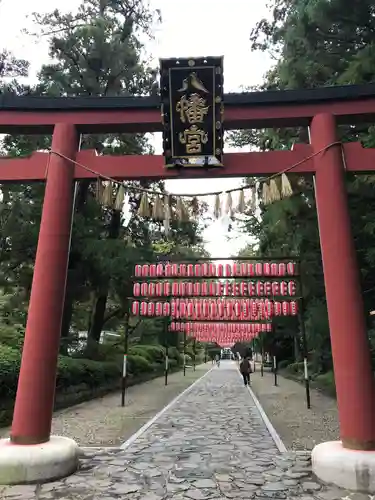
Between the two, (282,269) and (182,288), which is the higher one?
(282,269)

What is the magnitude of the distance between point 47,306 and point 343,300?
4.70 metres

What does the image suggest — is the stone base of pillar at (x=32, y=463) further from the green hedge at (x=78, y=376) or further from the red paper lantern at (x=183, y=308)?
the red paper lantern at (x=183, y=308)

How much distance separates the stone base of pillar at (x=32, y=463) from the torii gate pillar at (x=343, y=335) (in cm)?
374

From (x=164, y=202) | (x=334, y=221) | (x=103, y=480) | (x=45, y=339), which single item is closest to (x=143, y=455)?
(x=103, y=480)

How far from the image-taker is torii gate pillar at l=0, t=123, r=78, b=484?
5879 mm

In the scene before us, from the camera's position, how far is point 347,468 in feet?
18.4

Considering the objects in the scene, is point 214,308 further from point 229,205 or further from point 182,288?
point 229,205

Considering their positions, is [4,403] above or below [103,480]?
above

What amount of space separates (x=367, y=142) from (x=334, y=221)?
4.88 m

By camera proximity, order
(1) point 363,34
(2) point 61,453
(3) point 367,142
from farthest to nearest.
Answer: (1) point 363,34 → (3) point 367,142 → (2) point 61,453

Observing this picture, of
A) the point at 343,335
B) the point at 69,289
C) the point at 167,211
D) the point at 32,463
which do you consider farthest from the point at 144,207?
the point at 69,289

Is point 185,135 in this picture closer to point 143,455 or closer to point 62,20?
point 143,455

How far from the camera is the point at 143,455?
7.64 m

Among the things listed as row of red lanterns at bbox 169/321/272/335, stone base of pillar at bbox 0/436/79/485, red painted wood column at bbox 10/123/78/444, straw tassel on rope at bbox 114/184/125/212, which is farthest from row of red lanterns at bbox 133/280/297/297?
stone base of pillar at bbox 0/436/79/485
